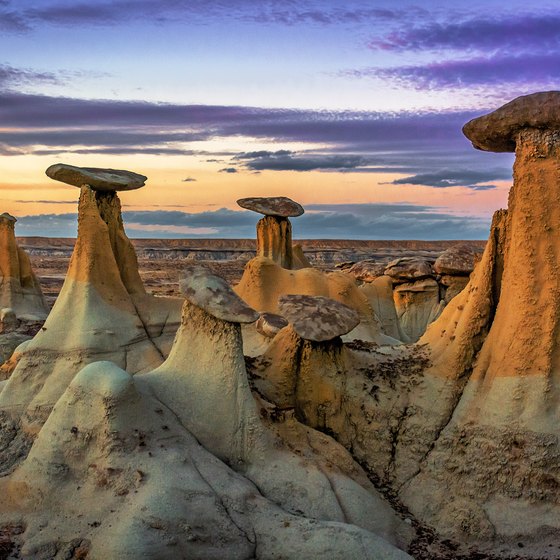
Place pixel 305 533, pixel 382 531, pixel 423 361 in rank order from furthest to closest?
pixel 423 361 < pixel 382 531 < pixel 305 533

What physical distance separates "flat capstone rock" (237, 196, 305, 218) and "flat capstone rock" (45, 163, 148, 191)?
10.6m

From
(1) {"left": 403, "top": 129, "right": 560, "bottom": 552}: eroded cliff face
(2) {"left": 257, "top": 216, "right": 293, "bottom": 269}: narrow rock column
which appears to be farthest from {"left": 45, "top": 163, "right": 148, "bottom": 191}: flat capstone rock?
(2) {"left": 257, "top": 216, "right": 293, "bottom": 269}: narrow rock column

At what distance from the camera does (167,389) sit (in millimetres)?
8125

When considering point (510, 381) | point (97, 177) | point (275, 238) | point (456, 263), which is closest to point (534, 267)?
point (510, 381)

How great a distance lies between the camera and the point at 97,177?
1254 cm

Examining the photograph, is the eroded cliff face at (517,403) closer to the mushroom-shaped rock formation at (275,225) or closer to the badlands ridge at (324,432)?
the badlands ridge at (324,432)

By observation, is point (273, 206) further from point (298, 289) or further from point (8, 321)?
point (8, 321)

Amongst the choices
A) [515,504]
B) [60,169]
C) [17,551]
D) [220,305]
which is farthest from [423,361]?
[60,169]

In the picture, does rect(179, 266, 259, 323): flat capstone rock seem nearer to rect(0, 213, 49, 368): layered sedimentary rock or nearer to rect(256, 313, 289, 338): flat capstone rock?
rect(256, 313, 289, 338): flat capstone rock

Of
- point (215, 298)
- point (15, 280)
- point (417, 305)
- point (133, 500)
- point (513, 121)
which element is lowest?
point (417, 305)

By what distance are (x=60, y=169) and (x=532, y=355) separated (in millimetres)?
8218

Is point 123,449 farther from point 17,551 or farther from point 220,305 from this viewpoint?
point 220,305

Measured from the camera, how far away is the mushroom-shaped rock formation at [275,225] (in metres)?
23.7

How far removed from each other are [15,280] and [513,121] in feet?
59.9
